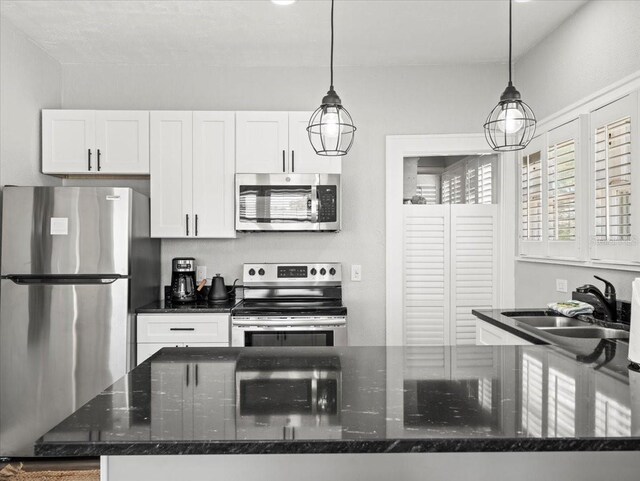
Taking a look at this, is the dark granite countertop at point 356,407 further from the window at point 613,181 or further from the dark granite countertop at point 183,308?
the dark granite countertop at point 183,308

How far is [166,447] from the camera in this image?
98cm

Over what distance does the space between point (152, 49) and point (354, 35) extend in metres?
1.41

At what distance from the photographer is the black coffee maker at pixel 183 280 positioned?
3631 millimetres

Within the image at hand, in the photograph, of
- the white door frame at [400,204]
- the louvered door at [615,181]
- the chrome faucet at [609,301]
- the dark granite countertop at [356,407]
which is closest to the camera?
the dark granite countertop at [356,407]

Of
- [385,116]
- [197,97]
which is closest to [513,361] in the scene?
[385,116]

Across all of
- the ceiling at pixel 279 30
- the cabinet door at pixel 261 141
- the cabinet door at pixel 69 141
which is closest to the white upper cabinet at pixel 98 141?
the cabinet door at pixel 69 141

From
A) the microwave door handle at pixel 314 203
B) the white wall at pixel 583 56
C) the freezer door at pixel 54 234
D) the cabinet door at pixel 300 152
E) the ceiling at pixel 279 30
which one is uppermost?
the ceiling at pixel 279 30

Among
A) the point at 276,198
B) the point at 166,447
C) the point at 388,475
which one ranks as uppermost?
the point at 276,198

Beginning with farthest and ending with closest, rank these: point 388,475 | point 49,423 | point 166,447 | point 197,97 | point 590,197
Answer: point 197,97, point 49,423, point 590,197, point 388,475, point 166,447

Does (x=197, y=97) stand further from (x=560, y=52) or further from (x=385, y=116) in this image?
(x=560, y=52)

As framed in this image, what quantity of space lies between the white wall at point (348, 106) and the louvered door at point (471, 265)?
571mm

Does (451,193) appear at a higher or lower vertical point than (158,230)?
higher

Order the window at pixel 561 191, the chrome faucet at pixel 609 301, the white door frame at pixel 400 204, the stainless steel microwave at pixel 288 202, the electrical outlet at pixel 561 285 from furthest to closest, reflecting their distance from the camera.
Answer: the white door frame at pixel 400 204
the stainless steel microwave at pixel 288 202
the electrical outlet at pixel 561 285
the window at pixel 561 191
the chrome faucet at pixel 609 301

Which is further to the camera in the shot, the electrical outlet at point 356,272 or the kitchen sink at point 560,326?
the electrical outlet at point 356,272
